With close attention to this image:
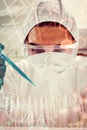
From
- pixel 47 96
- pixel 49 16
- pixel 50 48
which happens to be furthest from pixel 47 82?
pixel 49 16

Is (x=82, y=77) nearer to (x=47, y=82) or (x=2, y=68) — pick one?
(x=47, y=82)

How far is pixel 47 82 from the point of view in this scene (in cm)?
160

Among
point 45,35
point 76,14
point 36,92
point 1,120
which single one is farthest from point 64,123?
point 76,14

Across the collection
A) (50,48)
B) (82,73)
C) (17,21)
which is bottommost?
(82,73)

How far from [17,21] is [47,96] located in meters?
0.43

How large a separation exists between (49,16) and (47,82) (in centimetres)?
35

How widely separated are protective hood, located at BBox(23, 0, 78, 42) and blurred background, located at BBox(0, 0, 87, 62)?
3 centimetres

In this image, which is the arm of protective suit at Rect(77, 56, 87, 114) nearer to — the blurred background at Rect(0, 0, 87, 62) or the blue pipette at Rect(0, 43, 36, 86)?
the blurred background at Rect(0, 0, 87, 62)

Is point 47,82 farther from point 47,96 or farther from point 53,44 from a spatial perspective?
point 53,44

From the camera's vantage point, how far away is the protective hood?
1578mm

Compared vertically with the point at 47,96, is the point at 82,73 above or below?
above

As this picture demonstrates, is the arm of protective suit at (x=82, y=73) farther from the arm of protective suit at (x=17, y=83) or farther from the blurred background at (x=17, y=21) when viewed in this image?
the arm of protective suit at (x=17, y=83)

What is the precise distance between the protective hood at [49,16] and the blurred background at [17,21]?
0.08 feet

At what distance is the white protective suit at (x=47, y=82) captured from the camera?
156cm
